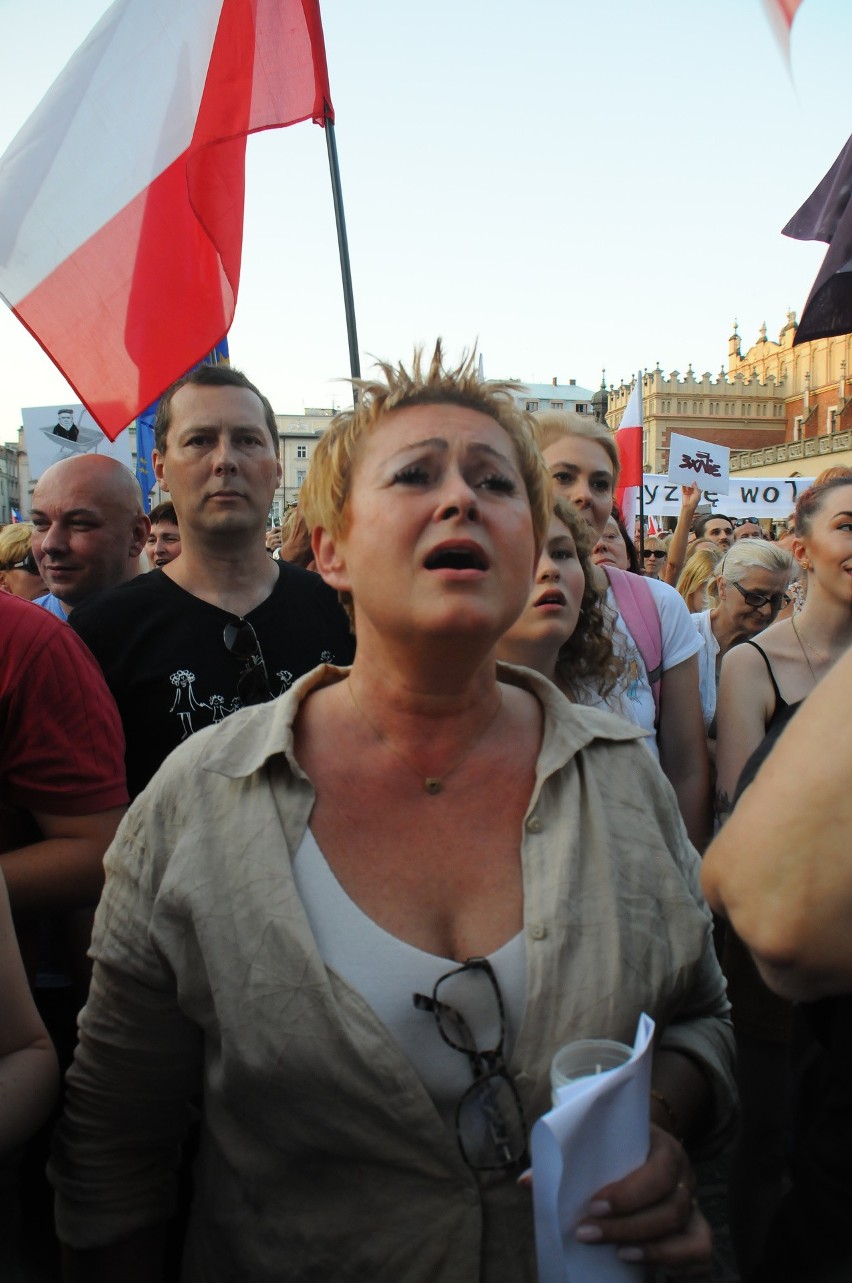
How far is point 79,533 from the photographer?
3318 mm

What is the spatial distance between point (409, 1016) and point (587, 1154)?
1.11ft

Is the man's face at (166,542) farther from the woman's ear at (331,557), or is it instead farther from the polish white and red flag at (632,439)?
the polish white and red flag at (632,439)

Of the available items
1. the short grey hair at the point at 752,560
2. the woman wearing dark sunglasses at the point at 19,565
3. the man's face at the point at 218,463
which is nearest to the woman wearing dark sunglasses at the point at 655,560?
the short grey hair at the point at 752,560

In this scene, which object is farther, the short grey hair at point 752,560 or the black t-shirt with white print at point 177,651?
the short grey hair at point 752,560

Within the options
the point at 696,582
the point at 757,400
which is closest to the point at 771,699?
the point at 696,582

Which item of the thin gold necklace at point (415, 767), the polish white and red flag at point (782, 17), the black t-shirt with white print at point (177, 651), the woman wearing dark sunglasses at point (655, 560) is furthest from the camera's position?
the woman wearing dark sunglasses at point (655, 560)

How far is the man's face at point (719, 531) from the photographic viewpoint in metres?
9.18

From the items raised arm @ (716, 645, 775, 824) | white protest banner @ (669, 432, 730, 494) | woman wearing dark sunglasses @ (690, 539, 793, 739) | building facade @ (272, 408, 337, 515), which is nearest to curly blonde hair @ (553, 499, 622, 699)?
raised arm @ (716, 645, 775, 824)

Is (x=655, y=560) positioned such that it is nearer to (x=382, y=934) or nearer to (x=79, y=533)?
(x=79, y=533)

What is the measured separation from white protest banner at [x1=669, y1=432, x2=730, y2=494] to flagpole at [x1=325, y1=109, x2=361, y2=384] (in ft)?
23.1

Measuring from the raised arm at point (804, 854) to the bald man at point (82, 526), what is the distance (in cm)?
284

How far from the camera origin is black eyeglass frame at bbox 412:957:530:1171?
1.33 metres

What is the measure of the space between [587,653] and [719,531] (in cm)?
719

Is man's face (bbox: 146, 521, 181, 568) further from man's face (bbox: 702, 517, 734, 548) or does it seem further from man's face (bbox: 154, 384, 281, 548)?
man's face (bbox: 702, 517, 734, 548)
